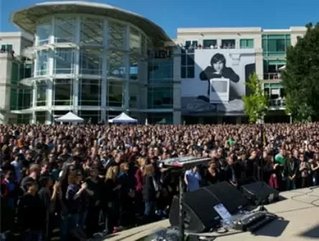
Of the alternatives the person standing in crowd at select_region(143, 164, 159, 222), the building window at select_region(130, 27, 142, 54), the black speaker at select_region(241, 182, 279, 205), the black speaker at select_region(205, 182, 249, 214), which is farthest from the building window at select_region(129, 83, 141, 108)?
the black speaker at select_region(205, 182, 249, 214)

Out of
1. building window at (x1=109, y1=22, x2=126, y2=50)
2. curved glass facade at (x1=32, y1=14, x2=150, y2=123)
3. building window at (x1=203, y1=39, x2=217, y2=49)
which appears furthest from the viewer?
building window at (x1=203, y1=39, x2=217, y2=49)

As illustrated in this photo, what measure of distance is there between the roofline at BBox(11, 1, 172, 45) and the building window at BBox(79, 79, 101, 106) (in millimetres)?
8052

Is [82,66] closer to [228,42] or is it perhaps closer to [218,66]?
[218,66]

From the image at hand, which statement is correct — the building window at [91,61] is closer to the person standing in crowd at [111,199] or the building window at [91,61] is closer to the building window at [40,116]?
the building window at [40,116]

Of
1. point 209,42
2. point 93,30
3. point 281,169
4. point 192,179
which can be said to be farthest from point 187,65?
point 192,179

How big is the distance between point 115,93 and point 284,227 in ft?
157

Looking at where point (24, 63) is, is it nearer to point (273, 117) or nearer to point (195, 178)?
point (273, 117)

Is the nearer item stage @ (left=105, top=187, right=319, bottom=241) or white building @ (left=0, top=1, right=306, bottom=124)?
stage @ (left=105, top=187, right=319, bottom=241)

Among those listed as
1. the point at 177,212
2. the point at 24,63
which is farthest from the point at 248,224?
the point at 24,63

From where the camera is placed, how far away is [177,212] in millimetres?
7789

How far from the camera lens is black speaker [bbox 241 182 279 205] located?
9702mm

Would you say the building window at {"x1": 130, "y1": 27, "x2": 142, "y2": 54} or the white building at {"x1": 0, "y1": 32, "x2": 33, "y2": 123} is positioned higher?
the building window at {"x1": 130, "y1": 27, "x2": 142, "y2": 54}

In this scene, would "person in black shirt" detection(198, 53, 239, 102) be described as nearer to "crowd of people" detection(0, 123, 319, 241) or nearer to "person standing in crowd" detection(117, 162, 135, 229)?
"crowd of people" detection(0, 123, 319, 241)

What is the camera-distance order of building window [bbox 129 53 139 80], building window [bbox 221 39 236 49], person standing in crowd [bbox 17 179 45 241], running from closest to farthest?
person standing in crowd [bbox 17 179 45 241]
building window [bbox 129 53 139 80]
building window [bbox 221 39 236 49]
